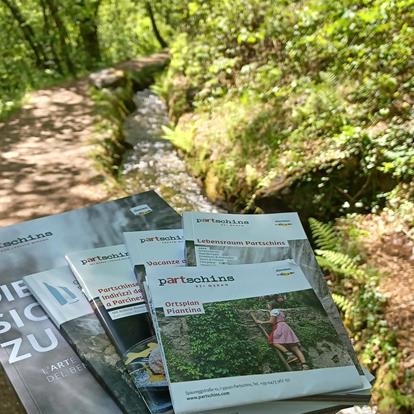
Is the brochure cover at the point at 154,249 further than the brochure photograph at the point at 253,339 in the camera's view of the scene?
Yes

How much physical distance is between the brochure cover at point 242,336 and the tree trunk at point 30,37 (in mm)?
12666

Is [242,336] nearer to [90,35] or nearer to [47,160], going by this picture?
[47,160]

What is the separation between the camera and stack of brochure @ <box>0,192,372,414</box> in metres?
0.95

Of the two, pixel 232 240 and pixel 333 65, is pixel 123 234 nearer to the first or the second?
pixel 232 240

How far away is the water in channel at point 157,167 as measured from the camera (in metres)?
5.69

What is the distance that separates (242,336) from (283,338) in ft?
0.27

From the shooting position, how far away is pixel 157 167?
650cm

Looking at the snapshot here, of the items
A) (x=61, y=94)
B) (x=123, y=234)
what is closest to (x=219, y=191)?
(x=123, y=234)

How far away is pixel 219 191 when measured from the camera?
5566 millimetres

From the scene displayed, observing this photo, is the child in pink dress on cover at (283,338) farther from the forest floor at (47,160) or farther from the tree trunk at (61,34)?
the tree trunk at (61,34)

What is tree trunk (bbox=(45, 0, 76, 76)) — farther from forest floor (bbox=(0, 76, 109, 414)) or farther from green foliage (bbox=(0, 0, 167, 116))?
forest floor (bbox=(0, 76, 109, 414))

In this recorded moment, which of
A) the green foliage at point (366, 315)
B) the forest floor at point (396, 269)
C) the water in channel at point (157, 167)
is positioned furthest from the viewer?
the water in channel at point (157, 167)

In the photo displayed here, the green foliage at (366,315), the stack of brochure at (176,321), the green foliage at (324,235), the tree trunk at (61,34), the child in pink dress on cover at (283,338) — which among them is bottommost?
the green foliage at (366,315)

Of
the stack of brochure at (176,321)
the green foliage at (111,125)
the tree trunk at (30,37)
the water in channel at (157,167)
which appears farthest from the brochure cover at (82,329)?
the tree trunk at (30,37)
